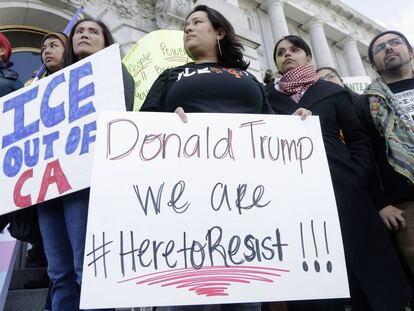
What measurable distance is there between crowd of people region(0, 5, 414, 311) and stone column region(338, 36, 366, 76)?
1915 centimetres

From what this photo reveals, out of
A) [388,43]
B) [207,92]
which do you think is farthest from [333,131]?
[207,92]

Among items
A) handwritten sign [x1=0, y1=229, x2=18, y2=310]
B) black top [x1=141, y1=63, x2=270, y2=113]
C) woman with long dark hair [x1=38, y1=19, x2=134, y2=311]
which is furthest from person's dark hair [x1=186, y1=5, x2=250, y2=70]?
handwritten sign [x1=0, y1=229, x2=18, y2=310]

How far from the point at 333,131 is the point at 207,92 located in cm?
84

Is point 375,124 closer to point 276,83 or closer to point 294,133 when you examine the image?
point 276,83

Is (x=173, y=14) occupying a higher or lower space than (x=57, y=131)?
higher

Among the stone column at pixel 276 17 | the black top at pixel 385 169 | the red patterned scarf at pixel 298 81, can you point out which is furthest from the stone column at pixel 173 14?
the stone column at pixel 276 17

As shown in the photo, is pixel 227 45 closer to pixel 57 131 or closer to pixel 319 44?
pixel 57 131

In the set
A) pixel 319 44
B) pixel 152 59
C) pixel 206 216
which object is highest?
pixel 319 44

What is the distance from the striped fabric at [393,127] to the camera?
1937mm

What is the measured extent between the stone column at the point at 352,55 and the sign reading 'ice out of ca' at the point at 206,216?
20310 millimetres

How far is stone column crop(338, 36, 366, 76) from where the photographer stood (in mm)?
19938

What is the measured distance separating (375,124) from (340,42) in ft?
68.1

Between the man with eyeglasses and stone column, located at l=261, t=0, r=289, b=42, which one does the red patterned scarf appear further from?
stone column, located at l=261, t=0, r=289, b=42

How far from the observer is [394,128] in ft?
6.81
